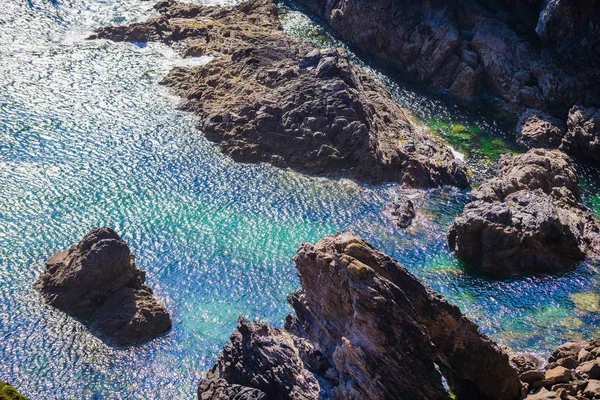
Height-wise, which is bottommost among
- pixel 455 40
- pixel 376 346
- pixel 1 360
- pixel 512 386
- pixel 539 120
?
pixel 1 360

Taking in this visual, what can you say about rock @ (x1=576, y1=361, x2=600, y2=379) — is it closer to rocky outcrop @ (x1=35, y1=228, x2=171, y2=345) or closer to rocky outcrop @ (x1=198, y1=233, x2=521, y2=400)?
rocky outcrop @ (x1=198, y1=233, x2=521, y2=400)

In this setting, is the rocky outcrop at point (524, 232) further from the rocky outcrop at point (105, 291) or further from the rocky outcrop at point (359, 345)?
the rocky outcrop at point (105, 291)

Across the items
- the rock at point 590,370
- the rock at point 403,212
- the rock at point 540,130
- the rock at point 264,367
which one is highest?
the rock at point 540,130

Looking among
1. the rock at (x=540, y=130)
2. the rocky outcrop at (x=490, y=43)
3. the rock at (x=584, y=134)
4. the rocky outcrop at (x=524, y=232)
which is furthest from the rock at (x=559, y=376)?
the rocky outcrop at (x=490, y=43)

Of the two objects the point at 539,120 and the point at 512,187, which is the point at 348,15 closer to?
the point at 539,120

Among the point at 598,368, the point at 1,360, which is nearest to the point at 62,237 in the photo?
the point at 1,360

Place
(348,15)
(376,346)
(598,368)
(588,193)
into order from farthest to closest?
(348,15), (588,193), (598,368), (376,346)
